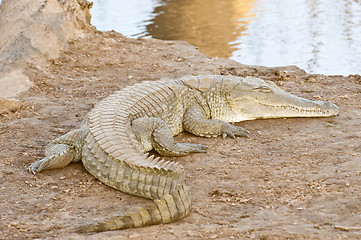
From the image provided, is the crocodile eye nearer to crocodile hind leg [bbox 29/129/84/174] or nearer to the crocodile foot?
the crocodile foot

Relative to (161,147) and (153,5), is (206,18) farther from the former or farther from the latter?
(161,147)

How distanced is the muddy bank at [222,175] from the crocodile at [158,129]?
0.33 ft

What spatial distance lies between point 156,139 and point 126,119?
35 cm

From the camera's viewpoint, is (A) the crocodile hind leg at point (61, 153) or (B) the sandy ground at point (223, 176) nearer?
(B) the sandy ground at point (223, 176)

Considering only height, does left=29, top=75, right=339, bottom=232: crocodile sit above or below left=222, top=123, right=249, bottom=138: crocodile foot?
above

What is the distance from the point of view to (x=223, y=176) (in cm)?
420

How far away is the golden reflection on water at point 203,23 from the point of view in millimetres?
9992

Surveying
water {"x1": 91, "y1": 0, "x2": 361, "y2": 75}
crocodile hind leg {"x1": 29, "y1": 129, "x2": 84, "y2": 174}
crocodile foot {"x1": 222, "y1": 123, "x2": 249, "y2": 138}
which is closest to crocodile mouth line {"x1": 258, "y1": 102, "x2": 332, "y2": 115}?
crocodile foot {"x1": 222, "y1": 123, "x2": 249, "y2": 138}

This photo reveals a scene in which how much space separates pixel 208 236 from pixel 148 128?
1778 mm

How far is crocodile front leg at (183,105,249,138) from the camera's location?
5.18 m

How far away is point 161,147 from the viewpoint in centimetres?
466

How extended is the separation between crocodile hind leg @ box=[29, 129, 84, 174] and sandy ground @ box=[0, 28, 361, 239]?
0.07m

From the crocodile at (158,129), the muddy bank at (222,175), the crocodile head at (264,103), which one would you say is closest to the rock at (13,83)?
the muddy bank at (222,175)

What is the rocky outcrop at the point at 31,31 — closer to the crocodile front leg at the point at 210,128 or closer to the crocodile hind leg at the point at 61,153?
the crocodile hind leg at the point at 61,153
